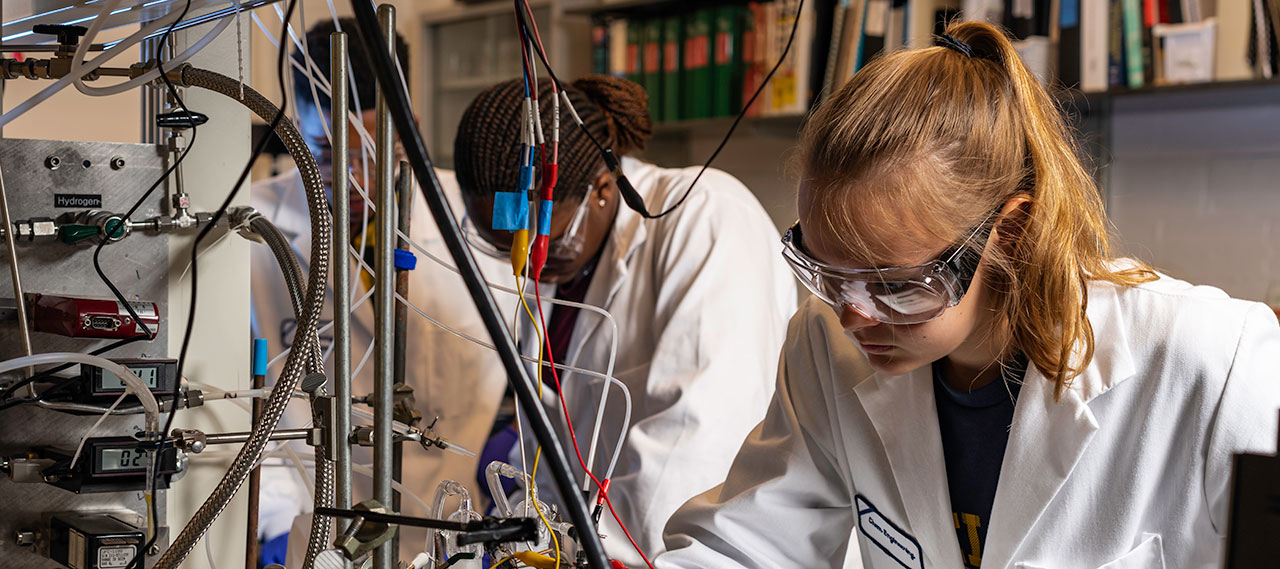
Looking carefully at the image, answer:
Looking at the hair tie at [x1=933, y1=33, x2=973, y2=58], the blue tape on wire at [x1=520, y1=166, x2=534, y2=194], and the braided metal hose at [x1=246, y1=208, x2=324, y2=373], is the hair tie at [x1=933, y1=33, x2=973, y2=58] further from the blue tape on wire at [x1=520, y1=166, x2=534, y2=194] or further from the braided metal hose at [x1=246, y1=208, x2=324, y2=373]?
the braided metal hose at [x1=246, y1=208, x2=324, y2=373]

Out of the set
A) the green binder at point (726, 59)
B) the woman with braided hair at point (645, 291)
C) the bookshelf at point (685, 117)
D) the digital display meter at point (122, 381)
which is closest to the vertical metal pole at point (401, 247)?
the digital display meter at point (122, 381)

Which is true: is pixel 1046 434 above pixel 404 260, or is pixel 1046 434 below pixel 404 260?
below

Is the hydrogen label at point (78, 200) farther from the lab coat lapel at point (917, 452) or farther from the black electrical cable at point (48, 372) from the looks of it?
the lab coat lapel at point (917, 452)

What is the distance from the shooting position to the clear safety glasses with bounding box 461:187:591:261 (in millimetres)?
1659

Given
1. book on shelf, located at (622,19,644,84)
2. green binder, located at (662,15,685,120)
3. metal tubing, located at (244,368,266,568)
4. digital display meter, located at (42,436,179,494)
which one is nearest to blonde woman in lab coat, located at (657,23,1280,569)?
metal tubing, located at (244,368,266,568)

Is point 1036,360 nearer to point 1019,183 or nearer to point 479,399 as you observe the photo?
point 1019,183

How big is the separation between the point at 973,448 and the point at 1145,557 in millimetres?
214

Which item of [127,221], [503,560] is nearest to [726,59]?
[127,221]

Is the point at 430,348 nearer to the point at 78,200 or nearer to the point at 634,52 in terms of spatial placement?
the point at 78,200

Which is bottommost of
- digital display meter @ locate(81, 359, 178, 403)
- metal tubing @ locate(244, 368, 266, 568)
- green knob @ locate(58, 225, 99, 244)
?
metal tubing @ locate(244, 368, 266, 568)

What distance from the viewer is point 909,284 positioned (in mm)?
966

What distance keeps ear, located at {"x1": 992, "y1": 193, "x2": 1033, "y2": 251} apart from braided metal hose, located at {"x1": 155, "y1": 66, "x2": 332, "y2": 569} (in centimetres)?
65

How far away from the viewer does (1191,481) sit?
1.01 meters

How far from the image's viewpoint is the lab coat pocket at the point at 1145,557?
3.38ft
